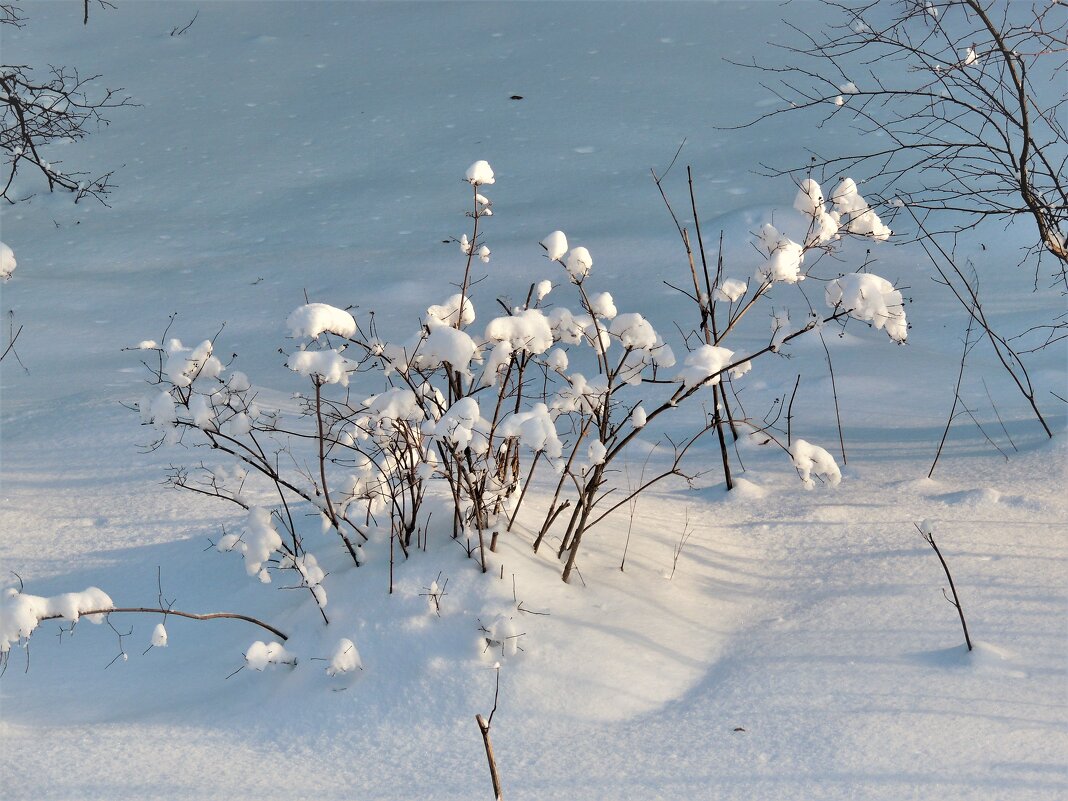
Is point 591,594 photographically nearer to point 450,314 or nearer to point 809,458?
point 809,458

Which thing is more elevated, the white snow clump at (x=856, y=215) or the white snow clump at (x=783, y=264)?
the white snow clump at (x=856, y=215)

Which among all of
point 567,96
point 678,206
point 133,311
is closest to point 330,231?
point 133,311

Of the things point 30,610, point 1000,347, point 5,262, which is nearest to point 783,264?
point 30,610

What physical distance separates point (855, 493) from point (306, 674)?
1.91 meters

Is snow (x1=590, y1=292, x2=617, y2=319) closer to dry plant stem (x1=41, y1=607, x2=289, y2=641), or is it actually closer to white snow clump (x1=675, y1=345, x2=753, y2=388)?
white snow clump (x1=675, y1=345, x2=753, y2=388)

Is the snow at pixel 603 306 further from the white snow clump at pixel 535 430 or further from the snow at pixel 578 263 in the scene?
the white snow clump at pixel 535 430

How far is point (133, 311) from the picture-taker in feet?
22.0

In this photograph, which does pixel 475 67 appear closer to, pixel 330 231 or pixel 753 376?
pixel 330 231

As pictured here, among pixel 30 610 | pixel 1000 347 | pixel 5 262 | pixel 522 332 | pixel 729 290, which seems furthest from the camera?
pixel 1000 347

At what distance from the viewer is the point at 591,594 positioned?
9.30 feet

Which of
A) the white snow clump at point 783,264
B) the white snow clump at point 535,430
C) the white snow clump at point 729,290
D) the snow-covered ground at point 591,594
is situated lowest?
the snow-covered ground at point 591,594

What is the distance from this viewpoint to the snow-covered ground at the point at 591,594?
2289 mm

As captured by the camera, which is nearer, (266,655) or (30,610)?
(30,610)

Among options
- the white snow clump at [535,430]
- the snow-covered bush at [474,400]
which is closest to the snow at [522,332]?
the snow-covered bush at [474,400]
